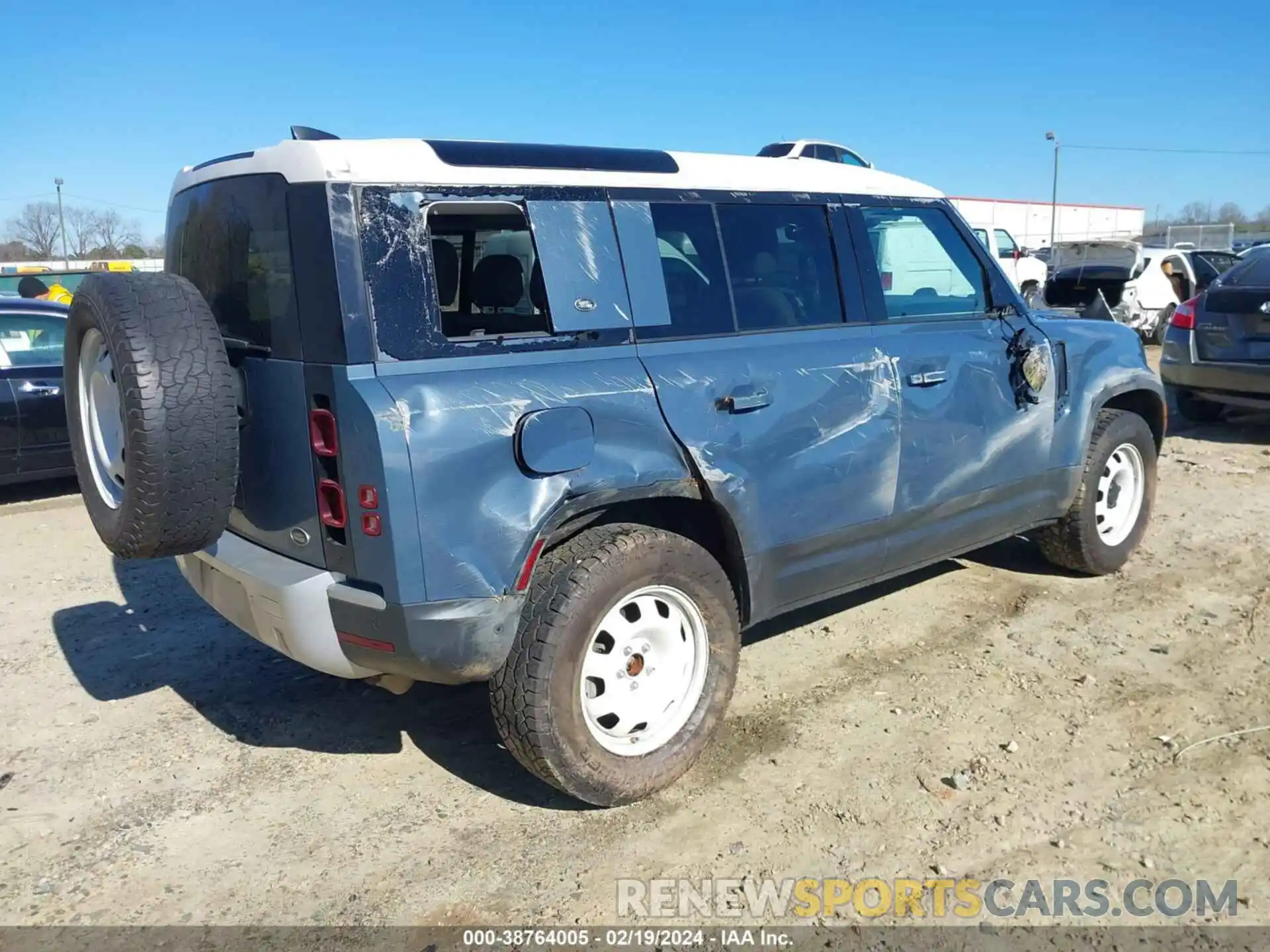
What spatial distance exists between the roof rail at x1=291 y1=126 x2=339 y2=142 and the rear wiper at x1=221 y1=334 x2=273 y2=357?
633 millimetres

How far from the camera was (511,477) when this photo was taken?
2898 millimetres

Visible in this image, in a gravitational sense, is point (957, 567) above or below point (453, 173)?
below

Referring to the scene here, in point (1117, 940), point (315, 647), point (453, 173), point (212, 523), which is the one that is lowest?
point (1117, 940)

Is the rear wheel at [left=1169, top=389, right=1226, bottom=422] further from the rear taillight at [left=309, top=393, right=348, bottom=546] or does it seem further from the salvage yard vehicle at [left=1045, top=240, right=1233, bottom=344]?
the rear taillight at [left=309, top=393, right=348, bottom=546]

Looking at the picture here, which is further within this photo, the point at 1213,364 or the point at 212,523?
the point at 1213,364

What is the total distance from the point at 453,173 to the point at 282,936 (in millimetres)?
2184

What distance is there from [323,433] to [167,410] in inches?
17.1

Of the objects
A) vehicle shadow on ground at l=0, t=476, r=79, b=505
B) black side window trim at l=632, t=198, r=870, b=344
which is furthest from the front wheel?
vehicle shadow on ground at l=0, t=476, r=79, b=505

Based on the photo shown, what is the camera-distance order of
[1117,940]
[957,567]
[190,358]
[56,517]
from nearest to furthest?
[1117,940]
[190,358]
[957,567]
[56,517]

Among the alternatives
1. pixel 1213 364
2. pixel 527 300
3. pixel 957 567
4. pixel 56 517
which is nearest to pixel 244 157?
pixel 527 300

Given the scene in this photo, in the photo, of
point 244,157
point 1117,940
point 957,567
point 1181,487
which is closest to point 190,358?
point 244,157

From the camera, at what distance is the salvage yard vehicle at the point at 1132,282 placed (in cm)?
1546

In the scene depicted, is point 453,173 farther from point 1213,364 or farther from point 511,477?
point 1213,364

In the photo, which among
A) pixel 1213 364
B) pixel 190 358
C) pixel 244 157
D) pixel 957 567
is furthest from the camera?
pixel 1213 364
